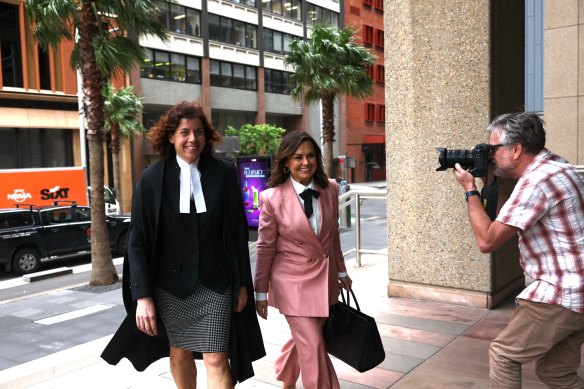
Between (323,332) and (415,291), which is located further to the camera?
(415,291)

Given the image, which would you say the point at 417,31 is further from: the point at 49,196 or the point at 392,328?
the point at 49,196

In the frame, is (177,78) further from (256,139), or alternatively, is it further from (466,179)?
(466,179)

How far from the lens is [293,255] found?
348cm

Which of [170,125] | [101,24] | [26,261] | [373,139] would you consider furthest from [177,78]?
[170,125]

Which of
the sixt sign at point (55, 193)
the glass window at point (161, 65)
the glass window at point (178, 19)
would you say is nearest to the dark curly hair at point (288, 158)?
the sixt sign at point (55, 193)

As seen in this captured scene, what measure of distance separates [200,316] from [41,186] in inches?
615

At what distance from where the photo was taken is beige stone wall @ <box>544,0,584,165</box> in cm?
1238

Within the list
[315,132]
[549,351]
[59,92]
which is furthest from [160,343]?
[315,132]

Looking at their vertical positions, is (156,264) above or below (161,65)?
below

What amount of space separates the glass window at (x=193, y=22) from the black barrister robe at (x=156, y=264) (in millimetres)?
38043

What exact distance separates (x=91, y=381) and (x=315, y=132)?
159 ft

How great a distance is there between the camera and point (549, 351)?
273cm

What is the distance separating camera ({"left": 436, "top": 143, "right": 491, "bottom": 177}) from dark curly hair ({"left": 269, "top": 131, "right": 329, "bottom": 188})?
82cm

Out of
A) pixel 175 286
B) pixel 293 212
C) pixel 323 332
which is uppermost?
pixel 293 212
